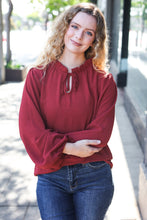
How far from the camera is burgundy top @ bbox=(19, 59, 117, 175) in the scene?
1947 millimetres

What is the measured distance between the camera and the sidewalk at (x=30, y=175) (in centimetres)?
359

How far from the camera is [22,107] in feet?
6.61

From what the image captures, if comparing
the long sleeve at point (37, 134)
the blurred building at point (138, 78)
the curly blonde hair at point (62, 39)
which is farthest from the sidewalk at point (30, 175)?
the curly blonde hair at point (62, 39)

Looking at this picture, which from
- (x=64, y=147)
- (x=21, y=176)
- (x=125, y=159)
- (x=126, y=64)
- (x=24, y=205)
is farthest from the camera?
(x=126, y=64)

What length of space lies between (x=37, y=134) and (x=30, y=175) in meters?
2.66

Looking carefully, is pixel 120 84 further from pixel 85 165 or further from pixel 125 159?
pixel 85 165

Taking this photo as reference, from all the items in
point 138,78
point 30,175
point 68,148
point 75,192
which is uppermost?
point 68,148

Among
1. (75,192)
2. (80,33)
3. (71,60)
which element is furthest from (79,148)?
(80,33)

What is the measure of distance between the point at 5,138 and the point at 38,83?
4.09 m

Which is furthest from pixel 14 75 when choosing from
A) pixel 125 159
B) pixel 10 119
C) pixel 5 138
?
pixel 125 159

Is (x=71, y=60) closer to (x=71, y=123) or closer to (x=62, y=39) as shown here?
(x=62, y=39)

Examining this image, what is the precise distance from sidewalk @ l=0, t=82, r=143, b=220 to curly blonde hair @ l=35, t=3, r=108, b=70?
1.95m

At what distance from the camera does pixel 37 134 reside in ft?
6.38

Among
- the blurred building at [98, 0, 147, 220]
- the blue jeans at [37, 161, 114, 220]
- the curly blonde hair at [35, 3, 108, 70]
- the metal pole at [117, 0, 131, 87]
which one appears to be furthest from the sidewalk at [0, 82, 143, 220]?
the metal pole at [117, 0, 131, 87]
